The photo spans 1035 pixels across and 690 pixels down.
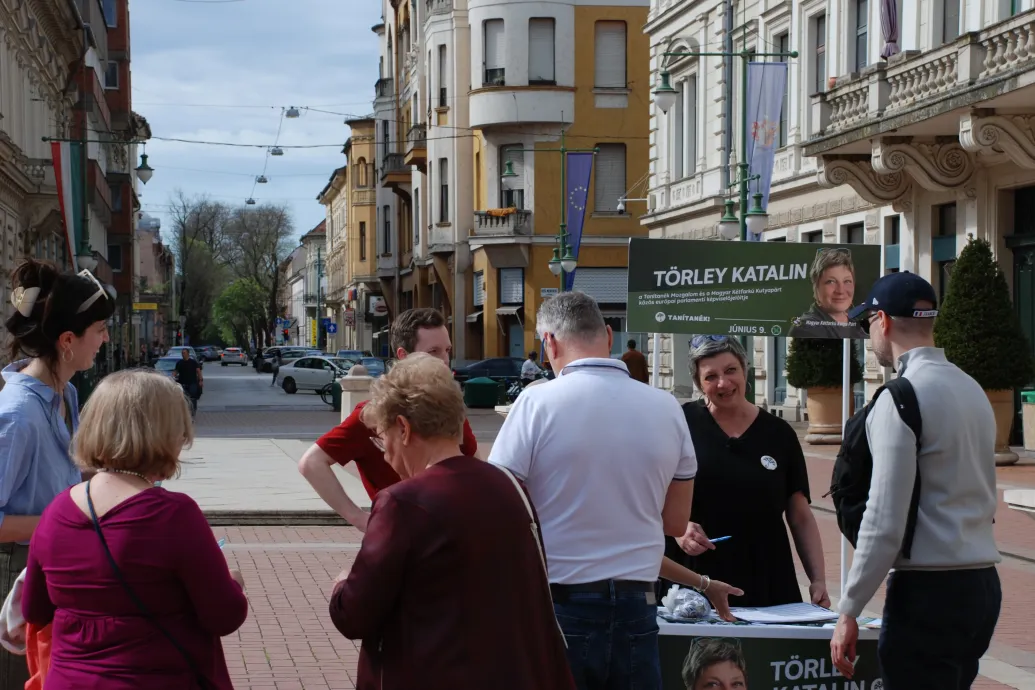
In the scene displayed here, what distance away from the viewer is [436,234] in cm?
5469

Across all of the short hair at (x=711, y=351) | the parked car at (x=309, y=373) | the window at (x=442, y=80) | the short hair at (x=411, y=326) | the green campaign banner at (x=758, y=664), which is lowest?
the parked car at (x=309, y=373)

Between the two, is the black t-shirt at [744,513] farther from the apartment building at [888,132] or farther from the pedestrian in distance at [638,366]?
the apartment building at [888,132]

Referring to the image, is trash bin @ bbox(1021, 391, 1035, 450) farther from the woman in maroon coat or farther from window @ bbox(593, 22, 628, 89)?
window @ bbox(593, 22, 628, 89)

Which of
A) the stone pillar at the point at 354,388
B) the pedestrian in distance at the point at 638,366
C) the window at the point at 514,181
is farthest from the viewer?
the window at the point at 514,181

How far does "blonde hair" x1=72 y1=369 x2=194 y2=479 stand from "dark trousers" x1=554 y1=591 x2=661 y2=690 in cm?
123

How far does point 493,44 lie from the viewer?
4906 centimetres

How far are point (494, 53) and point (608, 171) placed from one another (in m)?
5.56

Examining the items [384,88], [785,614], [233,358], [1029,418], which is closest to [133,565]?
[785,614]

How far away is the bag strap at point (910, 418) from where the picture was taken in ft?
13.4

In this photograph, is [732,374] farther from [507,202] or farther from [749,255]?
[507,202]

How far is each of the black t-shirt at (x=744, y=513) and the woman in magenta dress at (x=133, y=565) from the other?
2165 millimetres

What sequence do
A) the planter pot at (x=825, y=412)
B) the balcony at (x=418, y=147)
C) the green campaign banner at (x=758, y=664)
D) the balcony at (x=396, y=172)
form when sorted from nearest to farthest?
the green campaign banner at (x=758, y=664) < the planter pot at (x=825, y=412) < the balcony at (x=418, y=147) < the balcony at (x=396, y=172)

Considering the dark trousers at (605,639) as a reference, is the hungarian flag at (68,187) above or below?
above

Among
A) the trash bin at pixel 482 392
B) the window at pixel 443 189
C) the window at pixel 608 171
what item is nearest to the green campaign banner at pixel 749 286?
the trash bin at pixel 482 392
